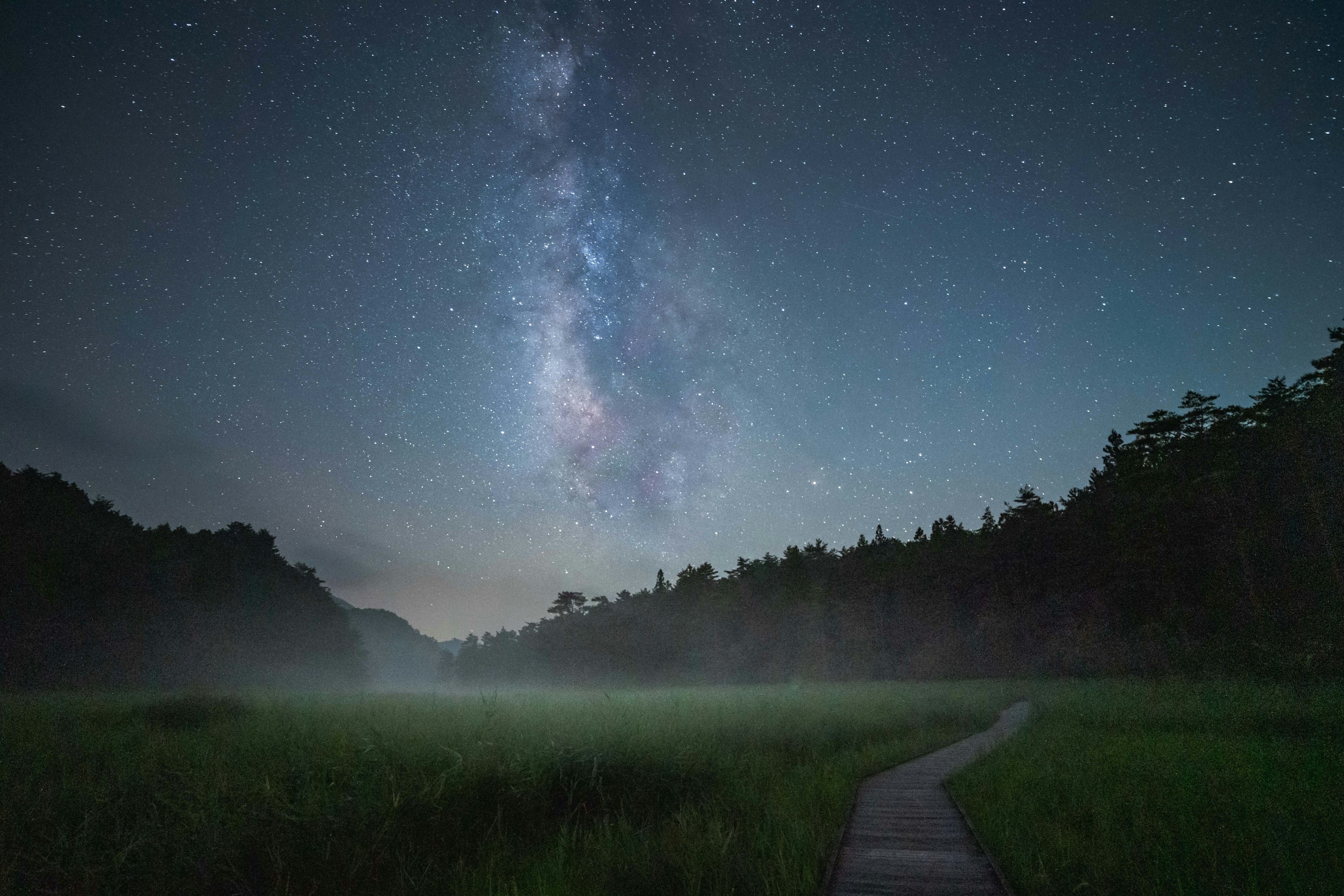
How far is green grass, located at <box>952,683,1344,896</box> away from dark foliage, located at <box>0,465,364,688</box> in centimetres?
5029

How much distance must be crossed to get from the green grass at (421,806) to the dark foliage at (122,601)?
106 ft

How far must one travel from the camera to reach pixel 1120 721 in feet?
45.8

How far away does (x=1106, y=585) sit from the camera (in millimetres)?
35656

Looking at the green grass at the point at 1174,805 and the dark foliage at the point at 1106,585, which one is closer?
the green grass at the point at 1174,805

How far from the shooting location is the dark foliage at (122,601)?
1310 inches

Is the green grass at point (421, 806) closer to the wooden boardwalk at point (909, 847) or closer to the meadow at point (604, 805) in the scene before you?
the meadow at point (604, 805)

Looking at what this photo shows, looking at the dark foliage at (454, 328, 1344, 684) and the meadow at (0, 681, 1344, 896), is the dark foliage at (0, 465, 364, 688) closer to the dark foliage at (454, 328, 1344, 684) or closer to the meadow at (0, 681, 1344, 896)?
the meadow at (0, 681, 1344, 896)

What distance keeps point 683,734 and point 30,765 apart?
1033 cm

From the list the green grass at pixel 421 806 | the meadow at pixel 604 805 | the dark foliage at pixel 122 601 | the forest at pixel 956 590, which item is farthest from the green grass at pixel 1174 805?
the dark foliage at pixel 122 601

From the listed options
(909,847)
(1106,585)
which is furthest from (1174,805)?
(1106,585)

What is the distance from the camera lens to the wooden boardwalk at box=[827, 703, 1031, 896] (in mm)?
4715

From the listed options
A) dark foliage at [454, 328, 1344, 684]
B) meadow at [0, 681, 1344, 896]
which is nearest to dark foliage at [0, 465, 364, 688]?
meadow at [0, 681, 1344, 896]

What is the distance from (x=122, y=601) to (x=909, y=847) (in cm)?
5547

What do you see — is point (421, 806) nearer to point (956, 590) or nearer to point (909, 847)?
point (909, 847)
